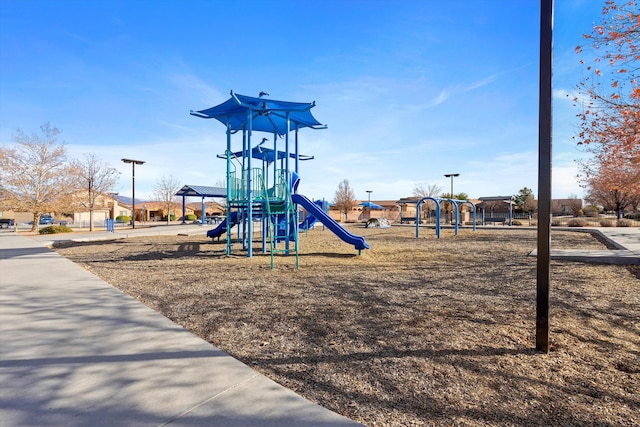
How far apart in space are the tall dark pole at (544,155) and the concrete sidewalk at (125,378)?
2.34 meters

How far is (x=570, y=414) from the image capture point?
8.05 ft

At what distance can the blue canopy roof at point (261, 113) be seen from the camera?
35.9ft

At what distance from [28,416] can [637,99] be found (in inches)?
410

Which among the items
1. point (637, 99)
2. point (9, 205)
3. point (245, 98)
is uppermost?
point (245, 98)

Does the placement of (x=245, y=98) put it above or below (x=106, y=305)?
above

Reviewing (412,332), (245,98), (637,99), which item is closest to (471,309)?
(412,332)

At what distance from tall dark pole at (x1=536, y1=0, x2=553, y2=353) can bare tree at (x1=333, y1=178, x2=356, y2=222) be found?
167ft

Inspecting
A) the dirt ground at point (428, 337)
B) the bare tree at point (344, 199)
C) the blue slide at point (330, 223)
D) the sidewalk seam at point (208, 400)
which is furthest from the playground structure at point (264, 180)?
the bare tree at point (344, 199)

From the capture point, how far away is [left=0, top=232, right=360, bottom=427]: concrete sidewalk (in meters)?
2.42

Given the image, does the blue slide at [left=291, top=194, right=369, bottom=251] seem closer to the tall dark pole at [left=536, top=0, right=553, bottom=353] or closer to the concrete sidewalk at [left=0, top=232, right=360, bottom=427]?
the concrete sidewalk at [left=0, top=232, right=360, bottom=427]

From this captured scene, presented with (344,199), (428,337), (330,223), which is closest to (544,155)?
(428,337)

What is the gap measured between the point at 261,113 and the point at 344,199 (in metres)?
47.3

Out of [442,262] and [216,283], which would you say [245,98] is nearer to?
[216,283]

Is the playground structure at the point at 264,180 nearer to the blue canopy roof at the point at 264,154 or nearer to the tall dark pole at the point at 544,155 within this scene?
the blue canopy roof at the point at 264,154
